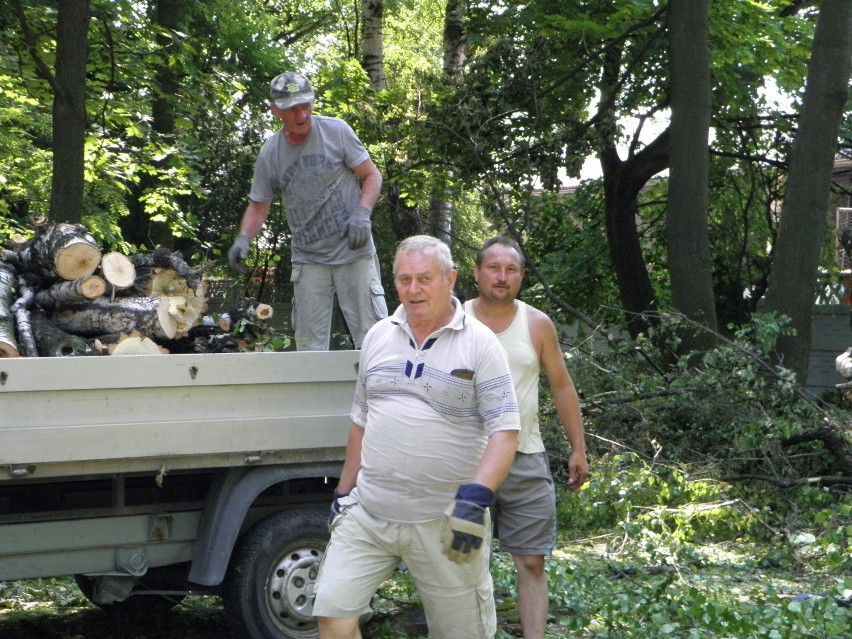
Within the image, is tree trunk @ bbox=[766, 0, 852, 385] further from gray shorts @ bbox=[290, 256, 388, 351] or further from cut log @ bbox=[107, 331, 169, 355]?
cut log @ bbox=[107, 331, 169, 355]

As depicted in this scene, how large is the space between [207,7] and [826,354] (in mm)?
11353

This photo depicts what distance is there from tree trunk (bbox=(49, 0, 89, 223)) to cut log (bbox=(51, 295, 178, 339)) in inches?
180

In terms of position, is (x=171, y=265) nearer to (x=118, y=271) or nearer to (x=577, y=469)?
(x=118, y=271)

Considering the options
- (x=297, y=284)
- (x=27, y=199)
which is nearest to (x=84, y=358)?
(x=297, y=284)

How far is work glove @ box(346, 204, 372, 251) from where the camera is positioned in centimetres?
665

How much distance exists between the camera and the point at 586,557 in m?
7.98

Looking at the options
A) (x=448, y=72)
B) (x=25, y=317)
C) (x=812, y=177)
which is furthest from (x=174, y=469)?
(x=448, y=72)

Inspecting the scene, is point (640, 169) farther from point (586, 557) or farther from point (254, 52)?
point (254, 52)

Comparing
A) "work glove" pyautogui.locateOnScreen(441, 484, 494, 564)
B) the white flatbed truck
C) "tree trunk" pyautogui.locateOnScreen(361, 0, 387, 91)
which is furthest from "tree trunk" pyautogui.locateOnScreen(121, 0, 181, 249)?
"work glove" pyautogui.locateOnScreen(441, 484, 494, 564)

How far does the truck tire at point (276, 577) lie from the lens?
5.55 meters

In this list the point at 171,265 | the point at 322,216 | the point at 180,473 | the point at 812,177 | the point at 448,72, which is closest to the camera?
the point at 180,473

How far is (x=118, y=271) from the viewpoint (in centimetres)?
694

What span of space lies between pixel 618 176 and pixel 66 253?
9799mm

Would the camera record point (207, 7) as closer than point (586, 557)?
No
